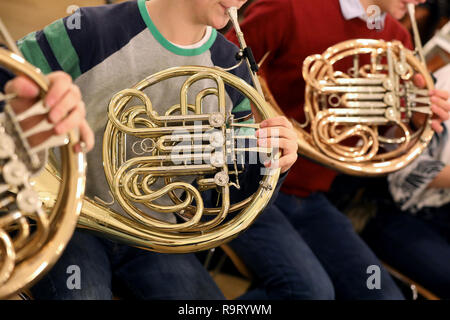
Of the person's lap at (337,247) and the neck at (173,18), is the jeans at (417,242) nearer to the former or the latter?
the person's lap at (337,247)

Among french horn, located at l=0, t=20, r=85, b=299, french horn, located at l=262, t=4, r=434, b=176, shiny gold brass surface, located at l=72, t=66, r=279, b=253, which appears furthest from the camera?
french horn, located at l=262, t=4, r=434, b=176

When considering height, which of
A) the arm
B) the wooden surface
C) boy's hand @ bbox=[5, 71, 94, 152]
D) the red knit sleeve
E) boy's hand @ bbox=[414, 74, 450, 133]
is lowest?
the arm

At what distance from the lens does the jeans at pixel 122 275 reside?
0.80 metres

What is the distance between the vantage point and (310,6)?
99 cm

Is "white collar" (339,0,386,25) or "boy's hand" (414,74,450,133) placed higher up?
"white collar" (339,0,386,25)

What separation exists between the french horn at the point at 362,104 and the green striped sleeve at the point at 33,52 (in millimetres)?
403

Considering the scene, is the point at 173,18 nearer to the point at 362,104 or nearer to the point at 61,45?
the point at 61,45

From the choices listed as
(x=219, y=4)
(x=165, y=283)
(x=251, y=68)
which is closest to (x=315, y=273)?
(x=165, y=283)

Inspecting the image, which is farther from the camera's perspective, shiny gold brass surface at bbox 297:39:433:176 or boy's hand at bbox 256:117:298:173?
shiny gold brass surface at bbox 297:39:433:176

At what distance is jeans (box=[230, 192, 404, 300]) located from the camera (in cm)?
102

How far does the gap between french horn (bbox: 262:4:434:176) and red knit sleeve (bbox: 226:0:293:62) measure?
82mm

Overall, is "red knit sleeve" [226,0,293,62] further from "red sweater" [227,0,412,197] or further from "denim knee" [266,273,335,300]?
"denim knee" [266,273,335,300]

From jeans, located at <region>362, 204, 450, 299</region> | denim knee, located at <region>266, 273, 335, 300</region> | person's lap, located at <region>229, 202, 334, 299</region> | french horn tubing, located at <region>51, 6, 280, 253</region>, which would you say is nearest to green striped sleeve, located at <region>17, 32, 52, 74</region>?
french horn tubing, located at <region>51, 6, 280, 253</region>

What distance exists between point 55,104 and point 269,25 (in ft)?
1.83
